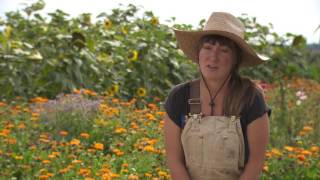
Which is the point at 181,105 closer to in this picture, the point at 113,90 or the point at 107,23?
the point at 113,90

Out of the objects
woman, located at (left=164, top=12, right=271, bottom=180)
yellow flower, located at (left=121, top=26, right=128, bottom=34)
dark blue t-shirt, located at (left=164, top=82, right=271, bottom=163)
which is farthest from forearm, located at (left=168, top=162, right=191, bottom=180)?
yellow flower, located at (left=121, top=26, right=128, bottom=34)

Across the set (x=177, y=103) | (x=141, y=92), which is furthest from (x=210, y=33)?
(x=141, y=92)

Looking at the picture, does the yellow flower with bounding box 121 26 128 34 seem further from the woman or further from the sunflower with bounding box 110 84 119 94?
the woman

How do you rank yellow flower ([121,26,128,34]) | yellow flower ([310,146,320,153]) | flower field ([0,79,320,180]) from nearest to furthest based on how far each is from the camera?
1. flower field ([0,79,320,180])
2. yellow flower ([310,146,320,153])
3. yellow flower ([121,26,128,34])

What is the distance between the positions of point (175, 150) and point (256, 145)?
36cm

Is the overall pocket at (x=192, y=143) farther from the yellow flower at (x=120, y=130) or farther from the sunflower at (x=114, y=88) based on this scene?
the sunflower at (x=114, y=88)

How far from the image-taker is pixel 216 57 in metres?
2.80

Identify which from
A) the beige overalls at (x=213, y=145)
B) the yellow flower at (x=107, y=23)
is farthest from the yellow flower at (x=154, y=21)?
the beige overalls at (x=213, y=145)

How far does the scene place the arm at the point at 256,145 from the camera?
279cm

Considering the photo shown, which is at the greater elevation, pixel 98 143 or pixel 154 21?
pixel 154 21

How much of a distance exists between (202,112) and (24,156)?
226cm

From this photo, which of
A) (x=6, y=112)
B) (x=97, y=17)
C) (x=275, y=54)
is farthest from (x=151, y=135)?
(x=275, y=54)

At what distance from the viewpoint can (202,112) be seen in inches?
113

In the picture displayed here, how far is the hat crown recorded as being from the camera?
281 centimetres
